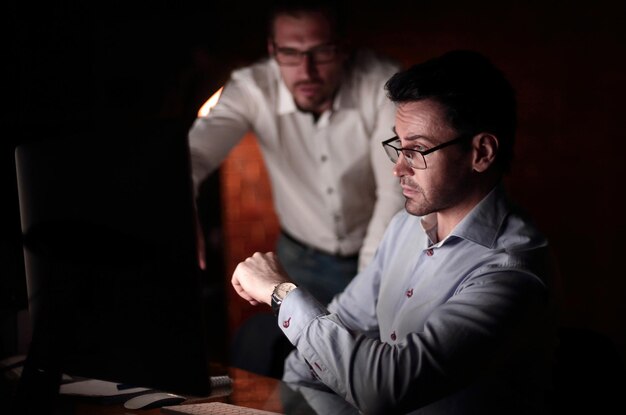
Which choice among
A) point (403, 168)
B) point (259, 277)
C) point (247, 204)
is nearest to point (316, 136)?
point (247, 204)

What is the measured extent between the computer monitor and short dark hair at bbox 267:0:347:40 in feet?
4.49

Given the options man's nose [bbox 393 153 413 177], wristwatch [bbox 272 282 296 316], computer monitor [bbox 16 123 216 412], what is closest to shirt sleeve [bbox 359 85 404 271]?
man's nose [bbox 393 153 413 177]

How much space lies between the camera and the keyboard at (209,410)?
1602mm

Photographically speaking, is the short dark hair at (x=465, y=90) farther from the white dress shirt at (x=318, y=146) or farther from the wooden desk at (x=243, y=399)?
the white dress shirt at (x=318, y=146)

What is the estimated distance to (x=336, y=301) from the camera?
6.83 feet

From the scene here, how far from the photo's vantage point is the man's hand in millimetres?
1621

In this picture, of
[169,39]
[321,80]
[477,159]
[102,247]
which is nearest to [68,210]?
[102,247]

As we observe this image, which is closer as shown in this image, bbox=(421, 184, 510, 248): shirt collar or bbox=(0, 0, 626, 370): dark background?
bbox=(421, 184, 510, 248): shirt collar

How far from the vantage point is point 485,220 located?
1.66 meters

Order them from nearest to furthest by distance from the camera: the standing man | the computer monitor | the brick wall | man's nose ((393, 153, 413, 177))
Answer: the computer monitor → man's nose ((393, 153, 413, 177)) → the standing man → the brick wall

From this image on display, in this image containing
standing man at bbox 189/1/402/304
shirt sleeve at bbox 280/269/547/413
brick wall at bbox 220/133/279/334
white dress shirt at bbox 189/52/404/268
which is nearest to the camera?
shirt sleeve at bbox 280/269/547/413

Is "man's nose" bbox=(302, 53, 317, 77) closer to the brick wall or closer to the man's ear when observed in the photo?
the man's ear

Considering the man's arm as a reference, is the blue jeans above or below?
below

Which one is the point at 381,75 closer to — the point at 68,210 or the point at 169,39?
the point at 68,210
